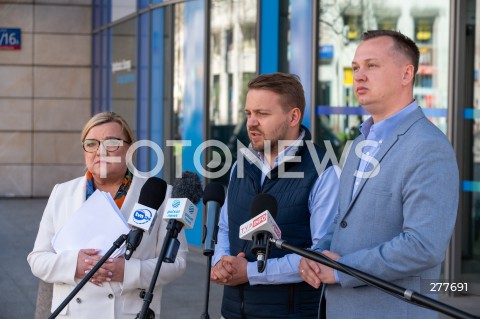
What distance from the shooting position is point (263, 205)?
318cm

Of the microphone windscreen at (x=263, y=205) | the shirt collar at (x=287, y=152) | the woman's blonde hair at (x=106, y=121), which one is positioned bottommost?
the microphone windscreen at (x=263, y=205)

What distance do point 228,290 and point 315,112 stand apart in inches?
237

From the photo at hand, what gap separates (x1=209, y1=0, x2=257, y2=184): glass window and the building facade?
0.02 meters

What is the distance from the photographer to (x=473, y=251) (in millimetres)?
8672

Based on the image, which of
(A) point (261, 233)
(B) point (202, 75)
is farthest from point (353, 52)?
(A) point (261, 233)

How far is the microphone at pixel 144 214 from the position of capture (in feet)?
10.5

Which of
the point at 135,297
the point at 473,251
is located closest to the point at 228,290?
the point at 135,297

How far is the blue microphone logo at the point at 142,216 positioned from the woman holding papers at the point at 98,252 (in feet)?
2.16

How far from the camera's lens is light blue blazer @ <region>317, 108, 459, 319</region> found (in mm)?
3008

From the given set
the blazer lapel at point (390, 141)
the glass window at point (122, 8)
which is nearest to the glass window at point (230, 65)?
the glass window at point (122, 8)

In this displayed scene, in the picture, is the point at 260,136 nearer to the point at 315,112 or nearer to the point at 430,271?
the point at 430,271

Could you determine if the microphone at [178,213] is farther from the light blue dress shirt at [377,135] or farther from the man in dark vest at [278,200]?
the light blue dress shirt at [377,135]

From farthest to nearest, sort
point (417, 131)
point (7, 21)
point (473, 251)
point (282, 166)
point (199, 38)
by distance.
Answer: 1. point (7, 21)
2. point (199, 38)
3. point (473, 251)
4. point (282, 166)
5. point (417, 131)

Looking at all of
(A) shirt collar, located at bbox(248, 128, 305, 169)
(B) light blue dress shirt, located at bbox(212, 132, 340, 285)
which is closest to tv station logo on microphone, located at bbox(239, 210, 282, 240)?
(B) light blue dress shirt, located at bbox(212, 132, 340, 285)
